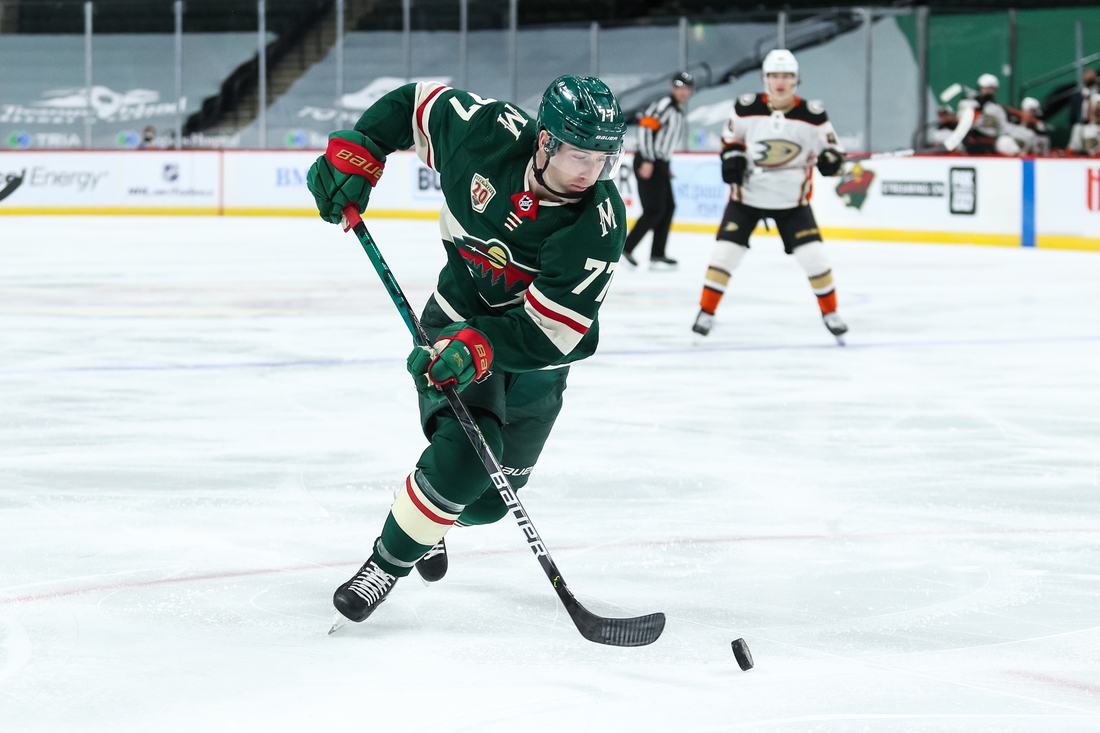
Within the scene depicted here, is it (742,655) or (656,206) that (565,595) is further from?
(656,206)

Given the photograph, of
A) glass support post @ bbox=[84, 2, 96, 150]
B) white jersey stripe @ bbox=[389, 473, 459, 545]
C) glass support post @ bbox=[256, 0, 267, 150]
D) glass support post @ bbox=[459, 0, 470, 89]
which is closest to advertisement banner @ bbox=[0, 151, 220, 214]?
glass support post @ bbox=[84, 2, 96, 150]

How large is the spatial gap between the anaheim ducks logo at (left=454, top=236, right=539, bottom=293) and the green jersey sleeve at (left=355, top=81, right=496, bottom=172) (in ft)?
0.60

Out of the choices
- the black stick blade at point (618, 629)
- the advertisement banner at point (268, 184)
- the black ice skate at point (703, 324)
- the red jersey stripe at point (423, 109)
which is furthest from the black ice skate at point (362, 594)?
the advertisement banner at point (268, 184)

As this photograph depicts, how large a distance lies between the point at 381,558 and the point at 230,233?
1089 centimetres

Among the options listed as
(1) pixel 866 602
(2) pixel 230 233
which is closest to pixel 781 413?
(1) pixel 866 602

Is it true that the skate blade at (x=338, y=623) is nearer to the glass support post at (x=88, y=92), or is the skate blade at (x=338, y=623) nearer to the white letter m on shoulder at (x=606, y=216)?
the white letter m on shoulder at (x=606, y=216)

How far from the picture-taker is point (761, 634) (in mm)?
2381

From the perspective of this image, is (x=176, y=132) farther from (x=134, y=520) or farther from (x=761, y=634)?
(x=761, y=634)

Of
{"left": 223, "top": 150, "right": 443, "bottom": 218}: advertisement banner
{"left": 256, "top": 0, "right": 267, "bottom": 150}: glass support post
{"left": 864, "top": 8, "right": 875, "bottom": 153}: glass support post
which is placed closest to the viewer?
{"left": 864, "top": 8, "right": 875, "bottom": 153}: glass support post

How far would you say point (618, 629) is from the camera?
228cm

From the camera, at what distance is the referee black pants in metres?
9.92

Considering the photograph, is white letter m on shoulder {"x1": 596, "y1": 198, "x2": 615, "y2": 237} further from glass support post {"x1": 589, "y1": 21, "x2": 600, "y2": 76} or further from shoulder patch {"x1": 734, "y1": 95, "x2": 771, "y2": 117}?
glass support post {"x1": 589, "y1": 21, "x2": 600, "y2": 76}

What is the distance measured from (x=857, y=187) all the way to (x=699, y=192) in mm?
1640

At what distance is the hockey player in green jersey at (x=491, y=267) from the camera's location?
222 centimetres
